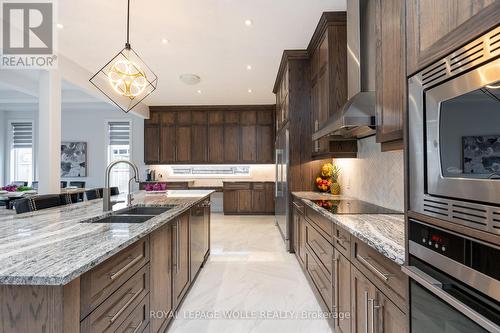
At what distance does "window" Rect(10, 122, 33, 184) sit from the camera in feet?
24.5

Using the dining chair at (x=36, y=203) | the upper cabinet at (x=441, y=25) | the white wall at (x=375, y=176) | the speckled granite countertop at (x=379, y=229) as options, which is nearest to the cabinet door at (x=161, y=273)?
the speckled granite countertop at (x=379, y=229)

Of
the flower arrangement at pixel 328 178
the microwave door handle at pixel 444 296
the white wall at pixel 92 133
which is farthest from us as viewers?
the white wall at pixel 92 133

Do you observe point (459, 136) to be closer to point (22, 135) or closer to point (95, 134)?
point (95, 134)

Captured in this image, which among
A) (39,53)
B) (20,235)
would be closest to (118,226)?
(20,235)

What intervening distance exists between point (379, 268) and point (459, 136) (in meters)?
0.74

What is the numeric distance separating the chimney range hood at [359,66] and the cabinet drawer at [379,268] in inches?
35.5

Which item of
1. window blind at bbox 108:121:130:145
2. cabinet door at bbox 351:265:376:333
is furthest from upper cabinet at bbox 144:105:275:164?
cabinet door at bbox 351:265:376:333

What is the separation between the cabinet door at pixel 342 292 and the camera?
163 centimetres

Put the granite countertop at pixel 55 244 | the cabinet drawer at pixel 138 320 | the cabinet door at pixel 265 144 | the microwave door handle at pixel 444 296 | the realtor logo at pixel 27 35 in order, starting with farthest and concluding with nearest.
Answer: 1. the cabinet door at pixel 265 144
2. the realtor logo at pixel 27 35
3. the cabinet drawer at pixel 138 320
4. the granite countertop at pixel 55 244
5. the microwave door handle at pixel 444 296

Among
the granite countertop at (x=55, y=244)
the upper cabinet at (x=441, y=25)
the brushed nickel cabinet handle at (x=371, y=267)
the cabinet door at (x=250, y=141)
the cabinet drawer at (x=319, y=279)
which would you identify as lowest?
the cabinet drawer at (x=319, y=279)

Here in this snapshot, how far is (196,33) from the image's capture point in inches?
133

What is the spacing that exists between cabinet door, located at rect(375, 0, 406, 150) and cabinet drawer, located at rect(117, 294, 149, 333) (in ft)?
5.58

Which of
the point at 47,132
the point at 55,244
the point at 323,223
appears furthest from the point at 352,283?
the point at 47,132

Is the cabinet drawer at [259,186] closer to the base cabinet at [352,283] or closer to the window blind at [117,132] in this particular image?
the window blind at [117,132]
